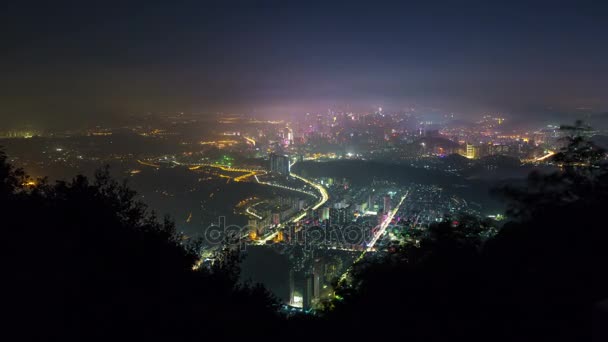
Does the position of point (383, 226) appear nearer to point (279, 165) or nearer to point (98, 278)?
point (98, 278)

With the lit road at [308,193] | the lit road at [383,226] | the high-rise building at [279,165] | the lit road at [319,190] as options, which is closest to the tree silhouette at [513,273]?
Result: the lit road at [383,226]

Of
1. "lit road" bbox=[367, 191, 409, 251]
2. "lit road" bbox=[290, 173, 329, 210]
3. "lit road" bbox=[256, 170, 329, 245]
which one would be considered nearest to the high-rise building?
"lit road" bbox=[256, 170, 329, 245]

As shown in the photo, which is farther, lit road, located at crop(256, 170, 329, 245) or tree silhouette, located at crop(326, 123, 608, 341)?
lit road, located at crop(256, 170, 329, 245)

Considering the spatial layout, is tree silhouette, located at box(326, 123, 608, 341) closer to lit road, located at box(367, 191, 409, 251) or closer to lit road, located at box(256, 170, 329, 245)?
lit road, located at box(367, 191, 409, 251)

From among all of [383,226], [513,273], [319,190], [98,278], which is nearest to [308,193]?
[319,190]

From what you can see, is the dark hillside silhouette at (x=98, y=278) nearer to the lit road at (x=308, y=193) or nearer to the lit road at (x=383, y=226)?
the lit road at (x=383, y=226)

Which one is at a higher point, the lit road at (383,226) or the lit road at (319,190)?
the lit road at (383,226)

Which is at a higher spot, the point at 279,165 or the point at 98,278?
the point at 98,278

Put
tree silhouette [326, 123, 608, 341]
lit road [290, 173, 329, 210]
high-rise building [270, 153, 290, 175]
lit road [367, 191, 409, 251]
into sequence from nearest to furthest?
tree silhouette [326, 123, 608, 341]
lit road [367, 191, 409, 251]
lit road [290, 173, 329, 210]
high-rise building [270, 153, 290, 175]

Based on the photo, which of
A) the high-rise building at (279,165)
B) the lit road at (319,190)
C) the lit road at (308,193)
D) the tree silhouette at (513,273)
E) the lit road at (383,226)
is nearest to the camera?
the tree silhouette at (513,273)
